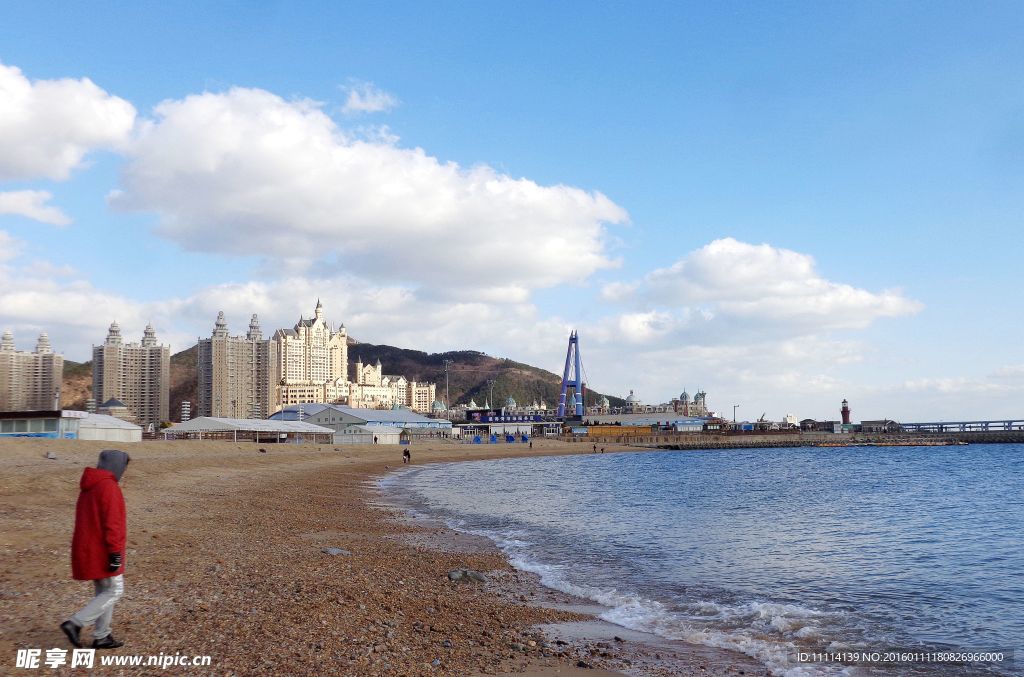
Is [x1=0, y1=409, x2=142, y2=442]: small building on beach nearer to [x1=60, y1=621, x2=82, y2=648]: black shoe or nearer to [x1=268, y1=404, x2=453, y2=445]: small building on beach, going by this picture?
[x1=268, y1=404, x2=453, y2=445]: small building on beach

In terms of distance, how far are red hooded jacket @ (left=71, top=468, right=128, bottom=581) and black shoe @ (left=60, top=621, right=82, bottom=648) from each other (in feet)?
1.81

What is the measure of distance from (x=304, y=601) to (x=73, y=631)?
4.14m

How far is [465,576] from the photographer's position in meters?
16.5

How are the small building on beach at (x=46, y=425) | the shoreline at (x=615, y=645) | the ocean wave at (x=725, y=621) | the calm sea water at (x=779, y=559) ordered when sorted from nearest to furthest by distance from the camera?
the shoreline at (x=615, y=645)
the ocean wave at (x=725, y=621)
the calm sea water at (x=779, y=559)
the small building on beach at (x=46, y=425)

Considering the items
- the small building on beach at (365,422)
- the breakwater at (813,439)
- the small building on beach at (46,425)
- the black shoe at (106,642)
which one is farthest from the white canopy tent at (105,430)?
the breakwater at (813,439)

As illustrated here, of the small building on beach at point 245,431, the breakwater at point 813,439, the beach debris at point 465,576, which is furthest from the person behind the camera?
the breakwater at point 813,439

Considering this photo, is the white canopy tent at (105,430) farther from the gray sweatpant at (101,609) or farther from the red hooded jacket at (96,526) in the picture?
the red hooded jacket at (96,526)

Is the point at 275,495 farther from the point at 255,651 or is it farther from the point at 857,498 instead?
the point at 857,498

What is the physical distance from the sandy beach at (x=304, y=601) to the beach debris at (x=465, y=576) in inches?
9.2

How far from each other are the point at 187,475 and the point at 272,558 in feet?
87.8

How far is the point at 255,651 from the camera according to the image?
29.8ft

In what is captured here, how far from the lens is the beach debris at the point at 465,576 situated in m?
16.3

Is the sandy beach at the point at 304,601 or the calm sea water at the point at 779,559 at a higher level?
the sandy beach at the point at 304,601

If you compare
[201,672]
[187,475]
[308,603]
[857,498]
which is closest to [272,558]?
[308,603]
